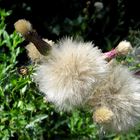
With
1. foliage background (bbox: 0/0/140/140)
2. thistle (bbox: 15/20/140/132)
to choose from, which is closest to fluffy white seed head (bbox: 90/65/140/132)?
thistle (bbox: 15/20/140/132)

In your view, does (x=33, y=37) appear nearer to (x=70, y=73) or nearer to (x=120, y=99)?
(x=70, y=73)

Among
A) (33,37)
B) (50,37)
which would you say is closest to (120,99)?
(33,37)

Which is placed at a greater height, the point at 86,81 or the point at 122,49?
the point at 122,49

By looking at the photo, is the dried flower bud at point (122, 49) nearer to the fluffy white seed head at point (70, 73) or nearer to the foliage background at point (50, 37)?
the fluffy white seed head at point (70, 73)

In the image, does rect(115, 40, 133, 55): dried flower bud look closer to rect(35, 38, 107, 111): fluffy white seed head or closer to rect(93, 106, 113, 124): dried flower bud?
rect(35, 38, 107, 111): fluffy white seed head

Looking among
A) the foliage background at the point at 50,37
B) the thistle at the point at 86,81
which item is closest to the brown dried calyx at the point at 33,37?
the thistle at the point at 86,81

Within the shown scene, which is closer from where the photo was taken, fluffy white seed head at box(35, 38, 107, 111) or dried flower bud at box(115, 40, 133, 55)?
fluffy white seed head at box(35, 38, 107, 111)
